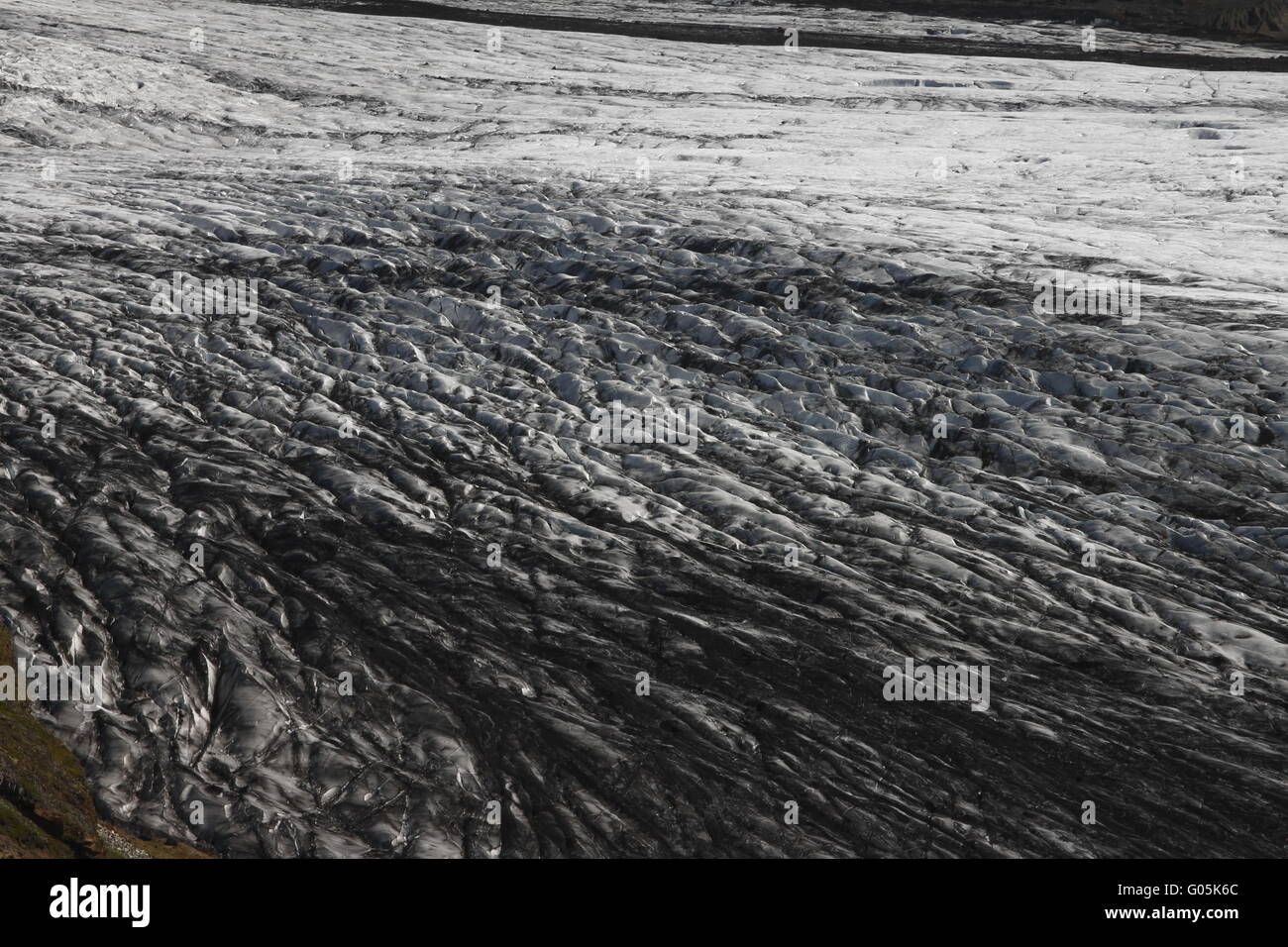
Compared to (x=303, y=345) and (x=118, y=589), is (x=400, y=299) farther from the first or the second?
(x=118, y=589)

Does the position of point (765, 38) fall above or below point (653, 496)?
above

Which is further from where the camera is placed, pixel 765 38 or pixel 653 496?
pixel 765 38

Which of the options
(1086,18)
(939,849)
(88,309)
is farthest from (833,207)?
(1086,18)

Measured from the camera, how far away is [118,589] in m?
12.3

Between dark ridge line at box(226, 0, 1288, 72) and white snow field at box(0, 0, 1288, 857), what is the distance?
11.5 m

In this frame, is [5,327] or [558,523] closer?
[558,523]

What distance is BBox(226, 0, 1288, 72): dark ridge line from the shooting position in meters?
38.5

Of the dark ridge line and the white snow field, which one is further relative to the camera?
the dark ridge line

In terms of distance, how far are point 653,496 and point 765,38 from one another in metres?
31.4

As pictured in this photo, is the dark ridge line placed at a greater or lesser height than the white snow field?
greater

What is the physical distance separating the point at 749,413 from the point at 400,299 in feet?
23.6

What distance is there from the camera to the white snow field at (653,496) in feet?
34.4

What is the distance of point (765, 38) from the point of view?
41.3 metres

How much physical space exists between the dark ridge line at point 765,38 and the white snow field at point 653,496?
11.5 meters
